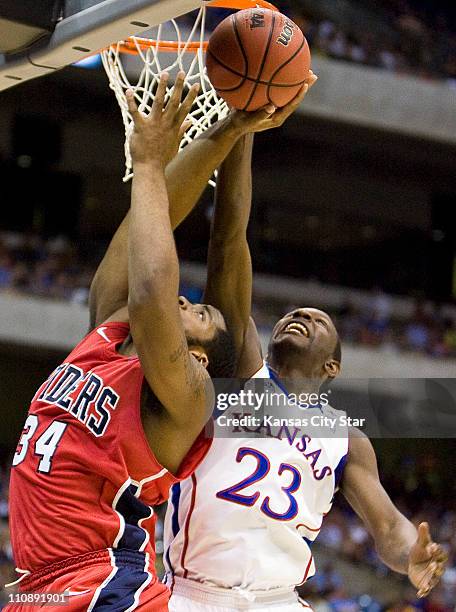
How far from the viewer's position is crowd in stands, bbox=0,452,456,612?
10297mm

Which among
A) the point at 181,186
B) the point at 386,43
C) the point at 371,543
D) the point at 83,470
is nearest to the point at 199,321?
the point at 181,186

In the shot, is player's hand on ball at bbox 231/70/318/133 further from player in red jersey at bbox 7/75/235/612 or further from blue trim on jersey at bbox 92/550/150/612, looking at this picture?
blue trim on jersey at bbox 92/550/150/612

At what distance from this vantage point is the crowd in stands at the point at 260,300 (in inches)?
517

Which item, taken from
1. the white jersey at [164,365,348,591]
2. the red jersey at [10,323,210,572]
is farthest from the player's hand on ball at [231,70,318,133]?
the white jersey at [164,365,348,591]

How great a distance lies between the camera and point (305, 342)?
12.3 ft

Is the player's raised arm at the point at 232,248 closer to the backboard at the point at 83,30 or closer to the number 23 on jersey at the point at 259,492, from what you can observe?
the number 23 on jersey at the point at 259,492

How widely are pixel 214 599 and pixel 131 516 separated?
78 centimetres

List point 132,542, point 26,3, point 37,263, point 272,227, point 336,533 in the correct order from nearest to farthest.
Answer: point 132,542
point 26,3
point 336,533
point 37,263
point 272,227

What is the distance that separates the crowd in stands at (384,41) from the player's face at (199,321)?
39.5 feet

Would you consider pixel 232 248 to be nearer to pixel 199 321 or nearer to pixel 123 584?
pixel 199 321

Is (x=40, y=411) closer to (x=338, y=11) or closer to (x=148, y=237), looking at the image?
(x=148, y=237)

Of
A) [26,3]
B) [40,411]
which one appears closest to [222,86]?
[26,3]

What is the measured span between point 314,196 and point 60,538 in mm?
14548

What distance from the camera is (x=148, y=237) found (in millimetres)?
2578
